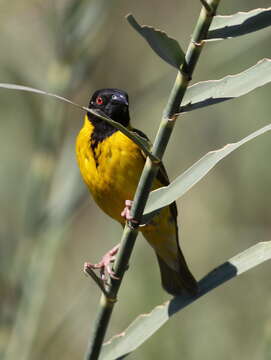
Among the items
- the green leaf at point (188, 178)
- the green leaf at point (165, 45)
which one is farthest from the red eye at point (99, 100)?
the green leaf at point (165, 45)

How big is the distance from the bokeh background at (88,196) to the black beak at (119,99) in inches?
5.3

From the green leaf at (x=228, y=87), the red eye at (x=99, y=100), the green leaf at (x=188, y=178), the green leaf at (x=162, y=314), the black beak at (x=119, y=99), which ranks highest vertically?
the red eye at (x=99, y=100)

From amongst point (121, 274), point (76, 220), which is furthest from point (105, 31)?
point (76, 220)

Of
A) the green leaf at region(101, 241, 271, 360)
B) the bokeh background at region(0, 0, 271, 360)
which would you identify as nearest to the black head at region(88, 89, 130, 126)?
the bokeh background at region(0, 0, 271, 360)

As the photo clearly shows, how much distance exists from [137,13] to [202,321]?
2.25m

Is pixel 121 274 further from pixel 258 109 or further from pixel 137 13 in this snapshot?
pixel 137 13

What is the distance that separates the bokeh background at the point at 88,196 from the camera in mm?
3184

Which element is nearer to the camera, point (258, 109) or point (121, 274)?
point (121, 274)

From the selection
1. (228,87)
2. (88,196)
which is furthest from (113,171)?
(228,87)

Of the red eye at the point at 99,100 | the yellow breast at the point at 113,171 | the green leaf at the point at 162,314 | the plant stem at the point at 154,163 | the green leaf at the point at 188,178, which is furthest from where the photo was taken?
the red eye at the point at 99,100

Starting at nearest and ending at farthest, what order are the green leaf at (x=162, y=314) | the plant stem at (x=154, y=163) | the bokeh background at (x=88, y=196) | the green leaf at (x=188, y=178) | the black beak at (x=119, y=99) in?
the plant stem at (x=154, y=163), the green leaf at (x=188, y=178), the green leaf at (x=162, y=314), the bokeh background at (x=88, y=196), the black beak at (x=119, y=99)

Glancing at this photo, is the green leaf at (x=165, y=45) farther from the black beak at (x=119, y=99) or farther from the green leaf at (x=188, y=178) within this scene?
the black beak at (x=119, y=99)

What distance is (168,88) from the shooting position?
11.2 feet

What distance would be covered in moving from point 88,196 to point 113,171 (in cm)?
15
